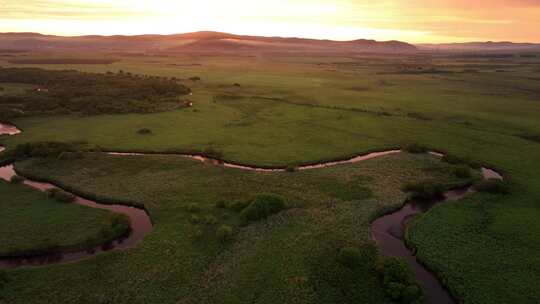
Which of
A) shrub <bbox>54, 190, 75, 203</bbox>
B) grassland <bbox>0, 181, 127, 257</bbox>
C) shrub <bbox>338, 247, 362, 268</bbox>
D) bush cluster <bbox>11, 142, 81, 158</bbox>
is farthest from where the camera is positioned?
bush cluster <bbox>11, 142, 81, 158</bbox>

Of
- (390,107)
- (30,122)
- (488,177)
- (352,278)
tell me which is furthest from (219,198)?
(390,107)

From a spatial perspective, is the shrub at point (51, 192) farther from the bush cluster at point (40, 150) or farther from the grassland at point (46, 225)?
the bush cluster at point (40, 150)

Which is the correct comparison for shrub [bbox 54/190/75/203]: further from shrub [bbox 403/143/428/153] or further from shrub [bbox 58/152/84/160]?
shrub [bbox 403/143/428/153]

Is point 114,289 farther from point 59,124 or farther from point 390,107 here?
point 390,107

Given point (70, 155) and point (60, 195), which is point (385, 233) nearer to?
point (60, 195)

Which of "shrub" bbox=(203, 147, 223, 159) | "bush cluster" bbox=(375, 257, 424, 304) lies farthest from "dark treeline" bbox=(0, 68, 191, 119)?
"bush cluster" bbox=(375, 257, 424, 304)

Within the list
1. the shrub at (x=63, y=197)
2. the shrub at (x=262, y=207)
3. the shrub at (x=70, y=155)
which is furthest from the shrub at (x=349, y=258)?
the shrub at (x=70, y=155)
